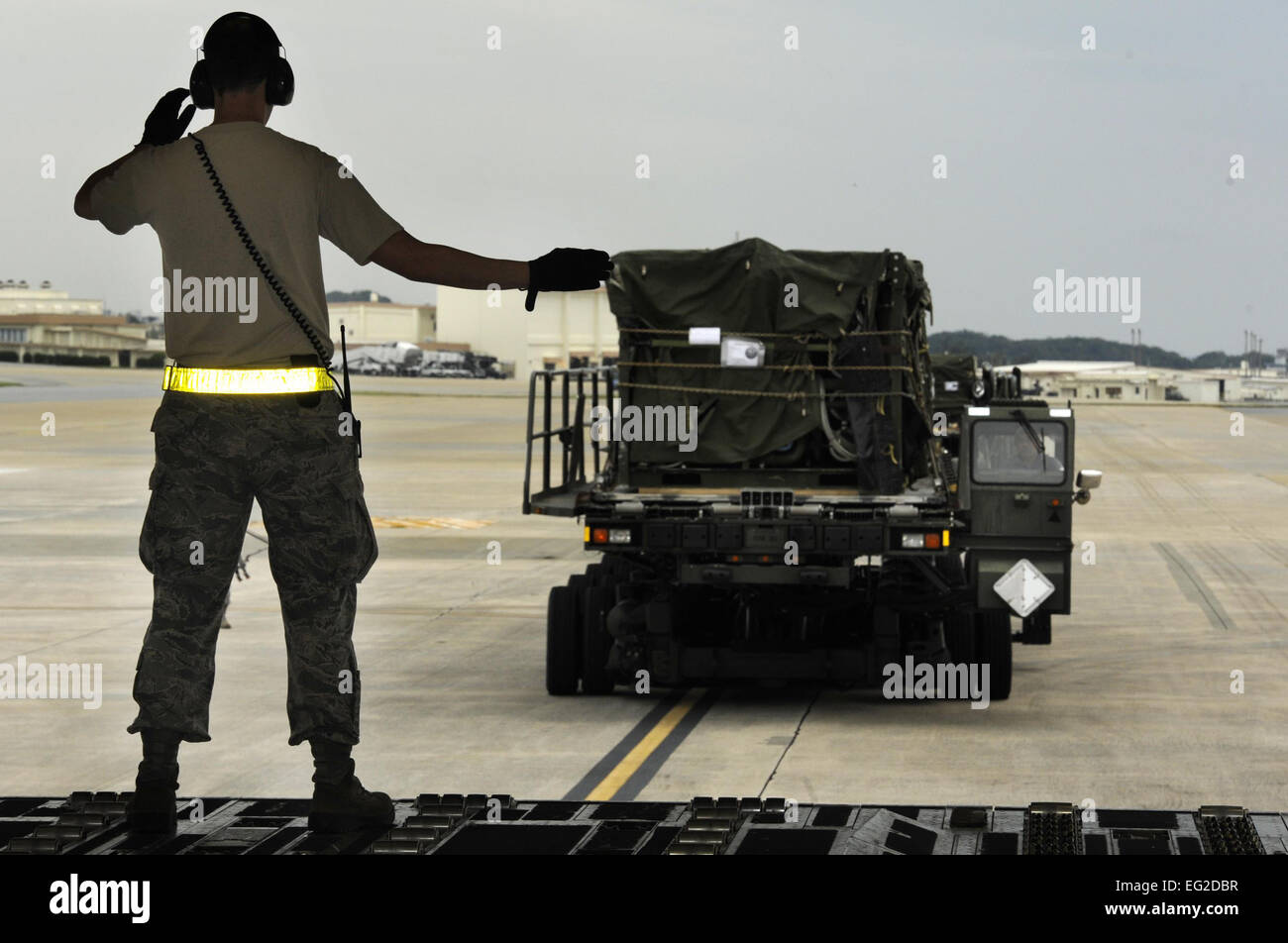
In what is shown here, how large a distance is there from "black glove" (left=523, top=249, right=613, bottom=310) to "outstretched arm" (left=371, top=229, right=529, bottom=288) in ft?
0.15

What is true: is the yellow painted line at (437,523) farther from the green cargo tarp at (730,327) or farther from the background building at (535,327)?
the background building at (535,327)

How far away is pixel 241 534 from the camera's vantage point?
17.2 feet

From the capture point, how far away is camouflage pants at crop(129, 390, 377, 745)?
5.11 m

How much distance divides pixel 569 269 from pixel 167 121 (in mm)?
1210

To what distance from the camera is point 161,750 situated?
506 cm

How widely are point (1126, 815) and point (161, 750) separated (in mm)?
2566

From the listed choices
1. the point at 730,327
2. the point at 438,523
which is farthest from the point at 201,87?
the point at 438,523

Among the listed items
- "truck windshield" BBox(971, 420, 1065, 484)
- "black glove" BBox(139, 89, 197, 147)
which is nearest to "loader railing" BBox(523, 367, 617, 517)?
"truck windshield" BBox(971, 420, 1065, 484)

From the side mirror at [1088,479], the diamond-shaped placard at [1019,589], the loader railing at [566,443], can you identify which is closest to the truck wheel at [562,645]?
the loader railing at [566,443]

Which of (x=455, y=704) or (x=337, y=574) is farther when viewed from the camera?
(x=455, y=704)

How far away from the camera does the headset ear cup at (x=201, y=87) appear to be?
17.0 ft
